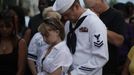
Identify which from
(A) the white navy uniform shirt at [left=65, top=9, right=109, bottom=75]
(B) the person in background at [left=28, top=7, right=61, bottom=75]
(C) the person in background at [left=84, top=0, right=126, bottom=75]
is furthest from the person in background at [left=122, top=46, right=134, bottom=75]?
(B) the person in background at [left=28, top=7, right=61, bottom=75]

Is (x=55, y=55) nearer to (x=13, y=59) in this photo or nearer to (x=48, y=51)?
(x=48, y=51)

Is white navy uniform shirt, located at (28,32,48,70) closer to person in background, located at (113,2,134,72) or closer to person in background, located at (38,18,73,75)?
person in background, located at (113,2,134,72)

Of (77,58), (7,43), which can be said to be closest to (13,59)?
(7,43)

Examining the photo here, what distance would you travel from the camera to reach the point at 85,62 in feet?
15.8

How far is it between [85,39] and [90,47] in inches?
3.4

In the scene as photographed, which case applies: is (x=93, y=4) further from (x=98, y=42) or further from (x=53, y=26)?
(x=98, y=42)

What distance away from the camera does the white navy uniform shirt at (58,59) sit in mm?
4996

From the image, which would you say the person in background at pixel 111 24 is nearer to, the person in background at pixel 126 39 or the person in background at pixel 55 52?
the person in background at pixel 55 52

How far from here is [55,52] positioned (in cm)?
511

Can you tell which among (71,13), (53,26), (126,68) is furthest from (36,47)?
(71,13)

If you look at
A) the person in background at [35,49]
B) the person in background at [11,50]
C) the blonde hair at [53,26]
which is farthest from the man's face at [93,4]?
the person in background at [11,50]

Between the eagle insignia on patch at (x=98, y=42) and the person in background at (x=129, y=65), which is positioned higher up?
the eagle insignia on patch at (x=98, y=42)

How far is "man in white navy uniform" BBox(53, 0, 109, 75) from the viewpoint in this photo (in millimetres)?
4730

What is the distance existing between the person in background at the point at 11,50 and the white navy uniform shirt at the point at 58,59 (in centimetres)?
143
